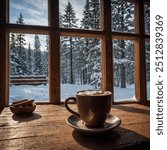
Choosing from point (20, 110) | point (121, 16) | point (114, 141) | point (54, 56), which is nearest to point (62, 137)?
point (114, 141)

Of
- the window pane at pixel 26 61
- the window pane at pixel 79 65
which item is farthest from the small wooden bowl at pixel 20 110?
the window pane at pixel 79 65

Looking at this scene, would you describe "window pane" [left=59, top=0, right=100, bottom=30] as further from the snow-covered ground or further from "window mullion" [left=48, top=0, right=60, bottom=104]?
the snow-covered ground

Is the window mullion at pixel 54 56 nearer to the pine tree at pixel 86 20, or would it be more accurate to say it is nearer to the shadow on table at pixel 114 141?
the pine tree at pixel 86 20

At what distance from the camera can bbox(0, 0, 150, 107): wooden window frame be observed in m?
1.78

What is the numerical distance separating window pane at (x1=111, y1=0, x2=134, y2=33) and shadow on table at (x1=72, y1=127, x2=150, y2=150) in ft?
A: 6.14

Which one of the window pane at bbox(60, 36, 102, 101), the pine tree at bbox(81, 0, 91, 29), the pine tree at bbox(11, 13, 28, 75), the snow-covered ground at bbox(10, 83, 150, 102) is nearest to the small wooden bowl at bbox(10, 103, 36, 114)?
the snow-covered ground at bbox(10, 83, 150, 102)

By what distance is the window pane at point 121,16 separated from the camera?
2.35 metres

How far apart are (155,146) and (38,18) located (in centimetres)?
182

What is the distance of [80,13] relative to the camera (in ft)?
7.44

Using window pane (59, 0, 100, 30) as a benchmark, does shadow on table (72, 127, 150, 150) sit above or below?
below

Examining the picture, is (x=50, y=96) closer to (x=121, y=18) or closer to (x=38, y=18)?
(x=38, y=18)

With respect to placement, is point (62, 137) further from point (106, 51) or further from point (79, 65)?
point (79, 65)

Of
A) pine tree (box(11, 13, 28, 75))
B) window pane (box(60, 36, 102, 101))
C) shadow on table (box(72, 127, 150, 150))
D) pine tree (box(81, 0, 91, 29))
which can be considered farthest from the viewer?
window pane (box(60, 36, 102, 101))

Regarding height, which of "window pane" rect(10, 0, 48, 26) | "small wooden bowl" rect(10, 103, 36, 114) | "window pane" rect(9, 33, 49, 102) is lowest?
"small wooden bowl" rect(10, 103, 36, 114)
